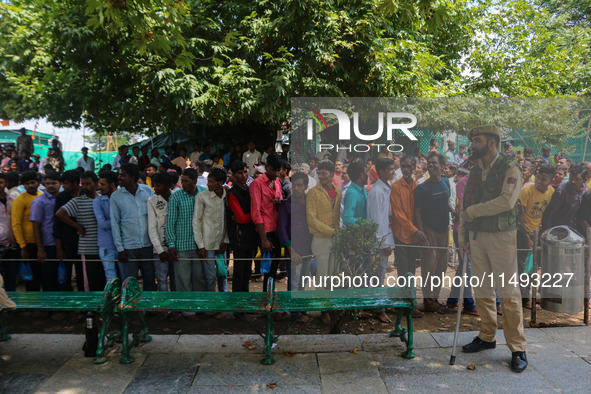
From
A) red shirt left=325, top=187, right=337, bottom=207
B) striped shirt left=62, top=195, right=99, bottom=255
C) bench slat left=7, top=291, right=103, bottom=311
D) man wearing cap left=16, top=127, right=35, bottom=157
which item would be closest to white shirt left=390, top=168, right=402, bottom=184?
red shirt left=325, top=187, right=337, bottom=207

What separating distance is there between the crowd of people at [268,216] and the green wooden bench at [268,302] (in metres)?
0.41

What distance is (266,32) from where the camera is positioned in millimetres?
9906

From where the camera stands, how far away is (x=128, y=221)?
5227mm

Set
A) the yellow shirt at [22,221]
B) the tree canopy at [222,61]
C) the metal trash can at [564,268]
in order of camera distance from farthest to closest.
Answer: the tree canopy at [222,61] → the yellow shirt at [22,221] → the metal trash can at [564,268]

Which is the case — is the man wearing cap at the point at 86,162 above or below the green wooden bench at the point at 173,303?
above

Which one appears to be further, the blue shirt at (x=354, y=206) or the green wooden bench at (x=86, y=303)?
the blue shirt at (x=354, y=206)

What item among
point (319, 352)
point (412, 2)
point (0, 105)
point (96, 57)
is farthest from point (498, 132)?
point (0, 105)

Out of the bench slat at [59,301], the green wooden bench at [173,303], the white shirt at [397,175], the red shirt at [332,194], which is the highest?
the white shirt at [397,175]

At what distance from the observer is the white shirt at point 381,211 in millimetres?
4746

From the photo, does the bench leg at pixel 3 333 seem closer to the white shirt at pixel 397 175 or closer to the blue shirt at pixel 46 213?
the blue shirt at pixel 46 213

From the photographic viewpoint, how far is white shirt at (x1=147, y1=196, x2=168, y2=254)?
5.27m

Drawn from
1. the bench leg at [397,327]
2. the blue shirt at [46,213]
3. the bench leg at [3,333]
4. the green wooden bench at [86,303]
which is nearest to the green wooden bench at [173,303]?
the green wooden bench at [86,303]

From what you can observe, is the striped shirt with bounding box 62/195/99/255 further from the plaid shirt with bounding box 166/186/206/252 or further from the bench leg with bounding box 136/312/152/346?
the bench leg with bounding box 136/312/152/346

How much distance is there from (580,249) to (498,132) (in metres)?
1.87
